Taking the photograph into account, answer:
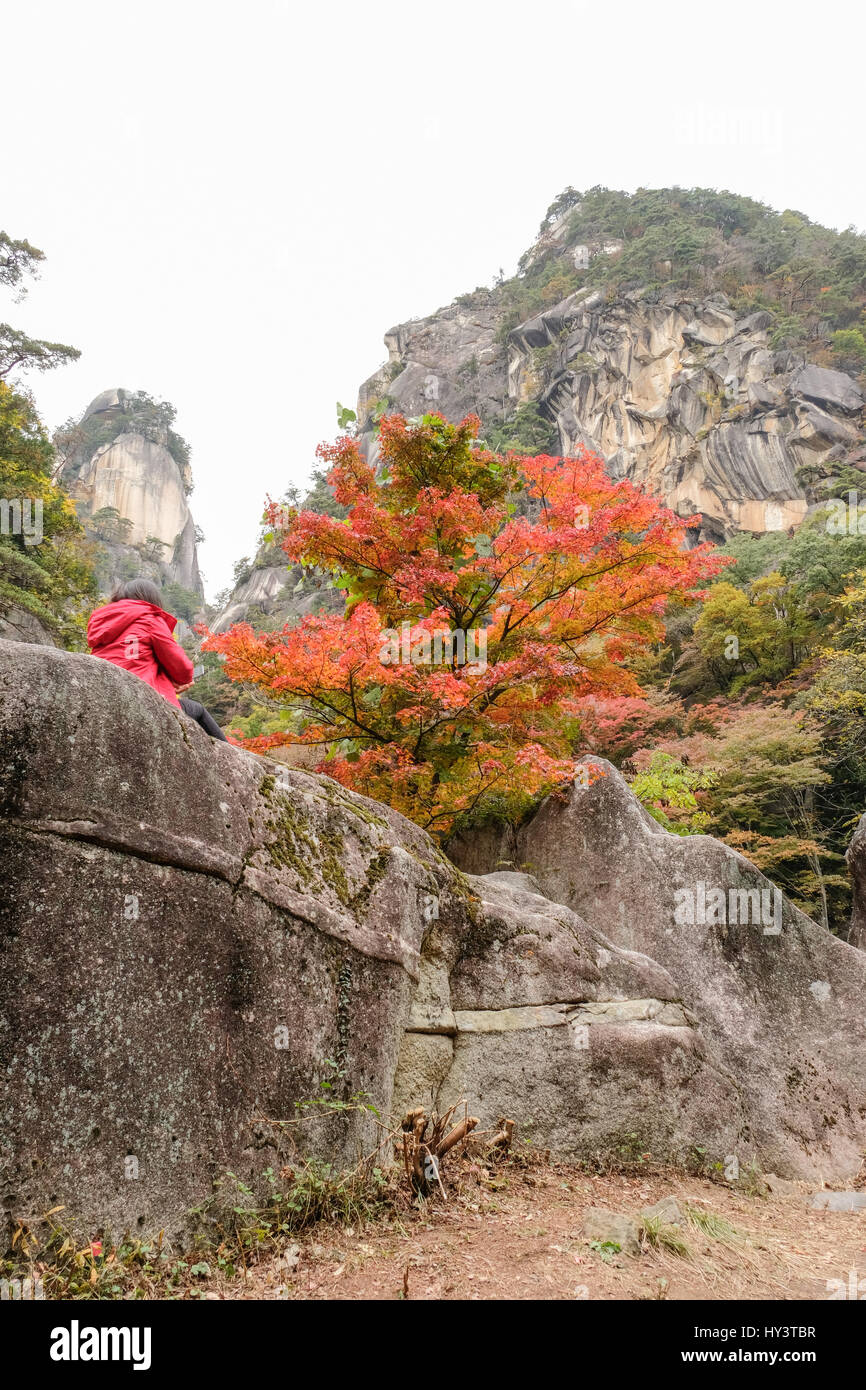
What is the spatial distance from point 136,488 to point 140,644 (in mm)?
68451

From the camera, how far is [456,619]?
918 centimetres

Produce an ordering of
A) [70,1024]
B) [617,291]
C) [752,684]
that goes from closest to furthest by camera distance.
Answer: [70,1024] < [752,684] < [617,291]

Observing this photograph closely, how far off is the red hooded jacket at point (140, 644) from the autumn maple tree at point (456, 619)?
2.45 metres

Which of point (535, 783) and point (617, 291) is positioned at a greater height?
point (617, 291)

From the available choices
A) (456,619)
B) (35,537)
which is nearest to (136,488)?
(35,537)

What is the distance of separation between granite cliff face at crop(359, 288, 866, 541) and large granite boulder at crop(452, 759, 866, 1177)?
26963 mm

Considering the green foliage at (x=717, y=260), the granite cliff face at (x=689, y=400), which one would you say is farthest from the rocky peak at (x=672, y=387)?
the green foliage at (x=717, y=260)

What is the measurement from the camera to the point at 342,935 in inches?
174

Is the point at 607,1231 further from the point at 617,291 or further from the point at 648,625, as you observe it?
the point at 617,291

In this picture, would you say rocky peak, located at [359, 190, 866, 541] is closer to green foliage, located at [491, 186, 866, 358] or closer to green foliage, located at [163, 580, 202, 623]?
green foliage, located at [491, 186, 866, 358]

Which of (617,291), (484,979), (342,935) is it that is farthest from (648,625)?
(617,291)

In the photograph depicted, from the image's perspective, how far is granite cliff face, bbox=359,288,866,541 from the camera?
1470 inches

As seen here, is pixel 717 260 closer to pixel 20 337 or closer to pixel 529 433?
pixel 529 433
